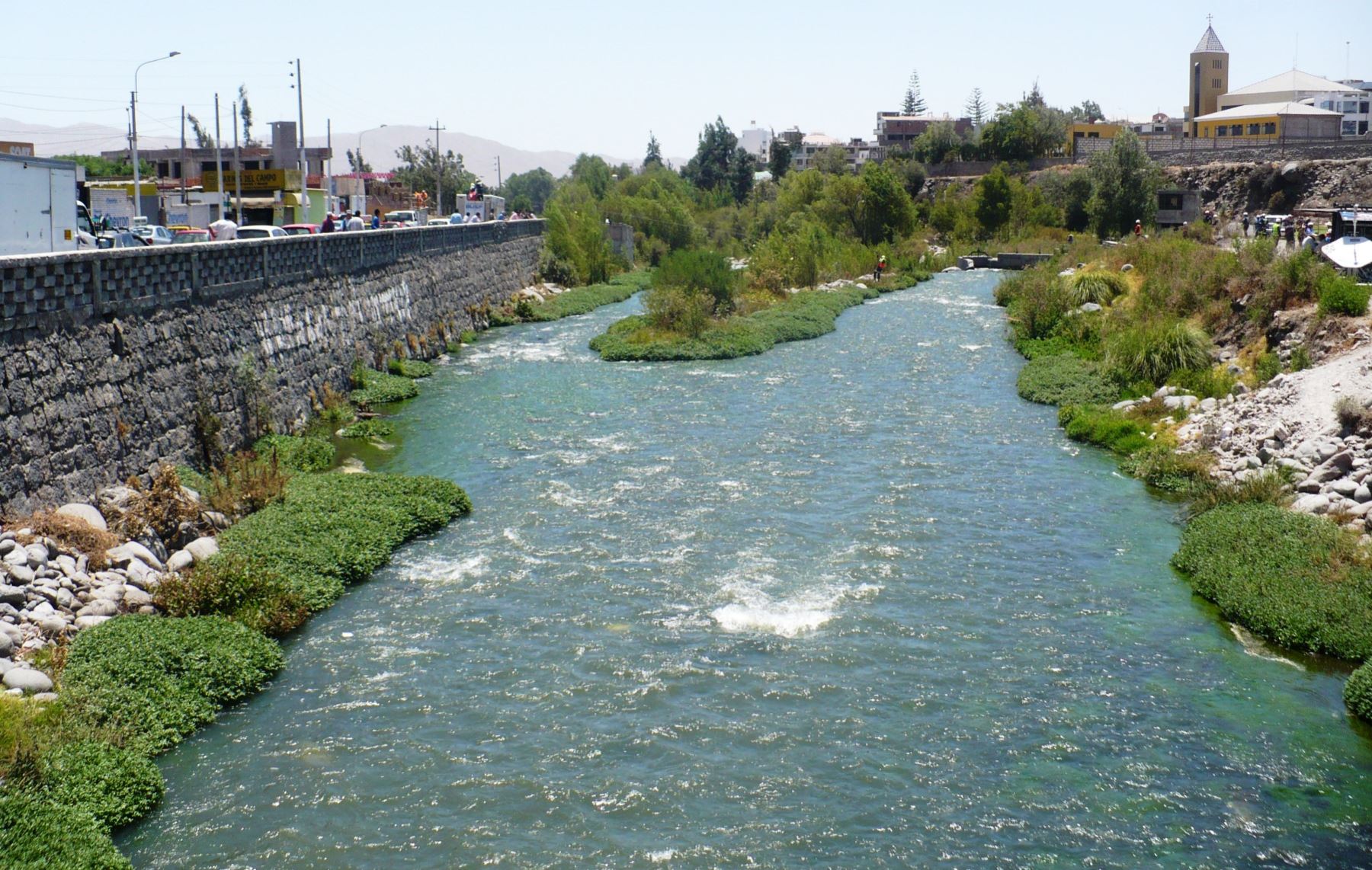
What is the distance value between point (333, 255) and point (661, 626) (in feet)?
76.3

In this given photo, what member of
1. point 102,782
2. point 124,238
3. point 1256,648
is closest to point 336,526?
Answer: point 102,782

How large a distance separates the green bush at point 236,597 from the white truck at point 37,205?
41.1 feet

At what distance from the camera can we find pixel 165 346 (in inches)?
944

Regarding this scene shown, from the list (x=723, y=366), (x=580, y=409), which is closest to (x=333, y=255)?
(x=580, y=409)

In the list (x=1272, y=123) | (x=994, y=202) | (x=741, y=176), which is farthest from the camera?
(x=741, y=176)

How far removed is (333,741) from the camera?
14477 millimetres

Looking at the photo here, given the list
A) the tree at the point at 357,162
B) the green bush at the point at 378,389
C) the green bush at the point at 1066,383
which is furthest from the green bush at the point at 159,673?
the tree at the point at 357,162

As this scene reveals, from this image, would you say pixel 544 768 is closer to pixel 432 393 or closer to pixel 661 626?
pixel 661 626

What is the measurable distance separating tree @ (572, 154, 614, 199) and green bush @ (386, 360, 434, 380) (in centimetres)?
8288

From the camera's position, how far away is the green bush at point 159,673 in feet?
45.9

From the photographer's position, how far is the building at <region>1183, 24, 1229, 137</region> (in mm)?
136000

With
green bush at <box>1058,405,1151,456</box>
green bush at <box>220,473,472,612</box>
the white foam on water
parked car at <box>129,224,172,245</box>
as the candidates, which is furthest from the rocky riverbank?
green bush at <box>1058,405,1151,456</box>

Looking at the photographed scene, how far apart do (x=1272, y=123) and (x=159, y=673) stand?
3976 inches

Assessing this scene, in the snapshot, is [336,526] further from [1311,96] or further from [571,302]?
[1311,96]
